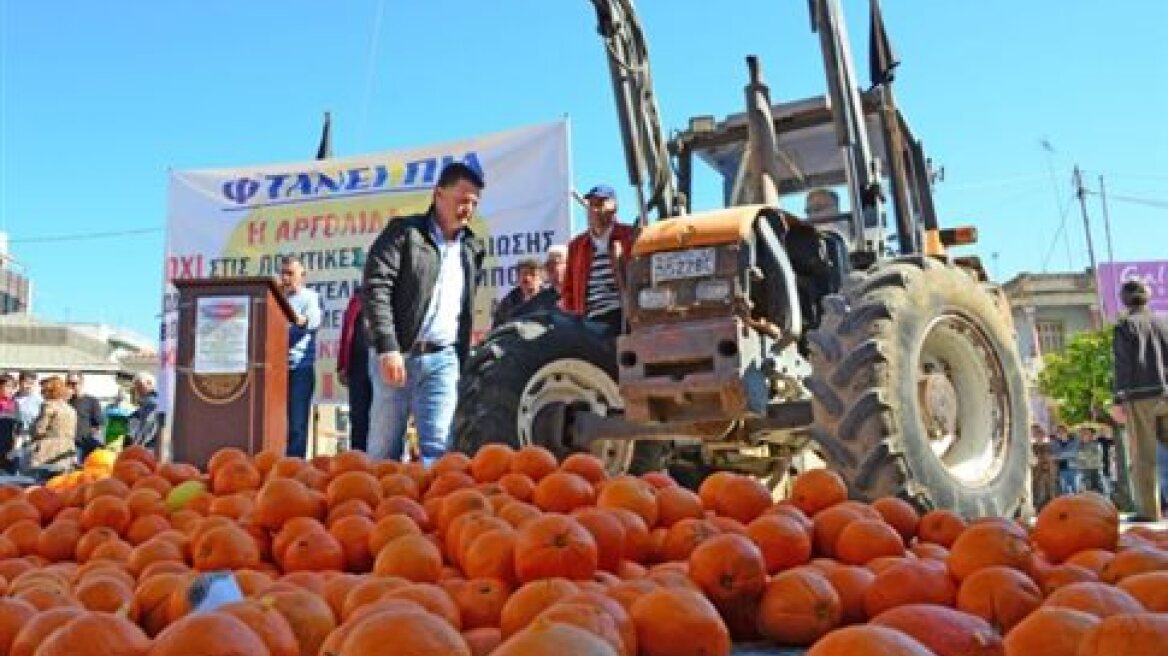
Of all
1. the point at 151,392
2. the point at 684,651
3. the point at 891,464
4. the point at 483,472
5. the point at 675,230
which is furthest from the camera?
the point at 151,392

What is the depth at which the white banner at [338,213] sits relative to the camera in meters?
8.81

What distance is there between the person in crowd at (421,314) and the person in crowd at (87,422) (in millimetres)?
7236

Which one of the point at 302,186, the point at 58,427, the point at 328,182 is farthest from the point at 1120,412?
the point at 58,427

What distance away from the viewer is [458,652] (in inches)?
48.3

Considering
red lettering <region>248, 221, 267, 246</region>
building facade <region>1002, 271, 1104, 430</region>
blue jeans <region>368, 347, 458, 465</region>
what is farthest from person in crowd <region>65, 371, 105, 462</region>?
building facade <region>1002, 271, 1104, 430</region>

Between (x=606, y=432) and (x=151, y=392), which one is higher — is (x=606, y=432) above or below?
below

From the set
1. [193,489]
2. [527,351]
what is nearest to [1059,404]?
[527,351]

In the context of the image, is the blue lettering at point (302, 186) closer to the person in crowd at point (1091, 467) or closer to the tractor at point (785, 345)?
the tractor at point (785, 345)

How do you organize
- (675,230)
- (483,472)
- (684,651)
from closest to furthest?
(684,651) → (483,472) → (675,230)

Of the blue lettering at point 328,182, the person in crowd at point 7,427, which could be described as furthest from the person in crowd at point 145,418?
A: the blue lettering at point 328,182

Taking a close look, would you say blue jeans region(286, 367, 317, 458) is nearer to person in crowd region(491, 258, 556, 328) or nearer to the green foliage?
person in crowd region(491, 258, 556, 328)

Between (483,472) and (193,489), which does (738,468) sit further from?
(193,489)

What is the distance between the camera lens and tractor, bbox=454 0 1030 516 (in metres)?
4.14

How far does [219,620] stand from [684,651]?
0.63 m
